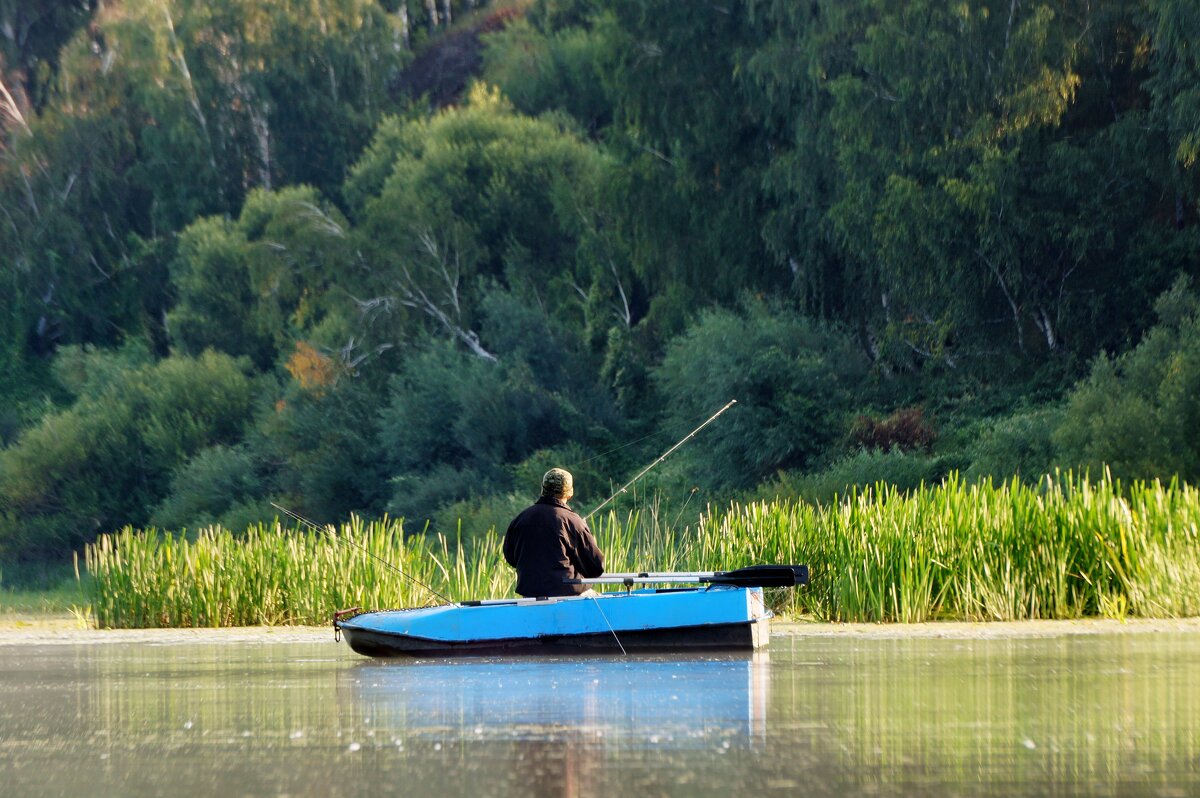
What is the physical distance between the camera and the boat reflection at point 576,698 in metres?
9.61

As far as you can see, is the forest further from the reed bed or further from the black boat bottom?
the black boat bottom

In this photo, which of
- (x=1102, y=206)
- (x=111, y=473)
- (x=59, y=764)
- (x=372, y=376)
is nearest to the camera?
(x=59, y=764)

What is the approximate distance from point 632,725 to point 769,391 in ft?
90.5

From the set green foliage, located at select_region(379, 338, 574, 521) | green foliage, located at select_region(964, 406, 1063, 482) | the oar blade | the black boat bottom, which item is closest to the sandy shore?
the oar blade

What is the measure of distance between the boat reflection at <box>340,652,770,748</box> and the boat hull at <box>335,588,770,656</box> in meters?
0.15

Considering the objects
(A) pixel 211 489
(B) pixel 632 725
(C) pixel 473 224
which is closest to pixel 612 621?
(B) pixel 632 725

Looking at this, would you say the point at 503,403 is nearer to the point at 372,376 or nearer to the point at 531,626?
the point at 372,376

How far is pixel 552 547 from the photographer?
577 inches

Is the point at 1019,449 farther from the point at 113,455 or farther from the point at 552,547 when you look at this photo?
the point at 113,455

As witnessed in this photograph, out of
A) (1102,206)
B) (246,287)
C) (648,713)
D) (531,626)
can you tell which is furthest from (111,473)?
(648,713)

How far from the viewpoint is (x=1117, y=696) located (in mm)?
10883

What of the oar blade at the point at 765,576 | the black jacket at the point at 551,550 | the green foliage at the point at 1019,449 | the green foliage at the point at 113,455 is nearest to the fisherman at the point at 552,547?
the black jacket at the point at 551,550

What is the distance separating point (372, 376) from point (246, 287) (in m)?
9.06

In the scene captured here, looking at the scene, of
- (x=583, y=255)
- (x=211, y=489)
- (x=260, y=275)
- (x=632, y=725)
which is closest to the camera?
(x=632, y=725)
